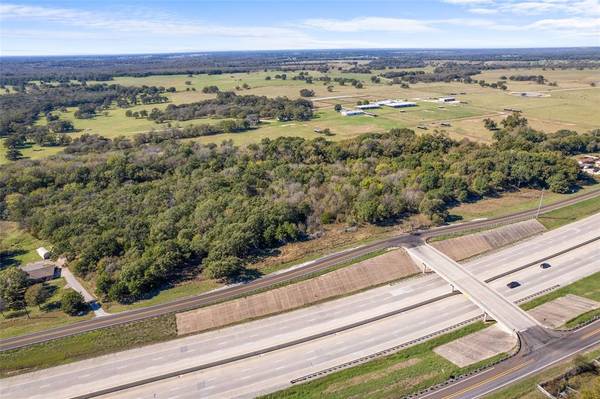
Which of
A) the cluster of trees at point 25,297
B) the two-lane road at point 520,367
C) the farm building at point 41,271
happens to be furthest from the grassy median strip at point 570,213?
the farm building at point 41,271

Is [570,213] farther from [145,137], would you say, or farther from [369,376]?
[145,137]

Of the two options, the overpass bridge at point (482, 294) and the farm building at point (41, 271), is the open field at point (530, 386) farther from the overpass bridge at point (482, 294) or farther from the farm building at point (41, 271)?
the farm building at point (41, 271)

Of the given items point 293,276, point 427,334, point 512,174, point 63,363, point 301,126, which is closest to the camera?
point 63,363

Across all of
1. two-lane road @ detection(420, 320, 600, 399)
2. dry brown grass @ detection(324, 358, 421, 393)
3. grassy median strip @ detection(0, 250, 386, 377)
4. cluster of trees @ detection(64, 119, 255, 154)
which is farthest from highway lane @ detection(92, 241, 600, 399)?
cluster of trees @ detection(64, 119, 255, 154)

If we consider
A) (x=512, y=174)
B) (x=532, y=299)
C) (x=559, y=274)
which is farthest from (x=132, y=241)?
(x=512, y=174)

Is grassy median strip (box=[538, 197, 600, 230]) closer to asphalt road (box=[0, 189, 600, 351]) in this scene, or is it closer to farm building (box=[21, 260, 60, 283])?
asphalt road (box=[0, 189, 600, 351])

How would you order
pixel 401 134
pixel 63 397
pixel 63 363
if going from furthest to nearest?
pixel 401 134, pixel 63 363, pixel 63 397

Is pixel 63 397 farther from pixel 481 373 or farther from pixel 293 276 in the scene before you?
pixel 481 373
